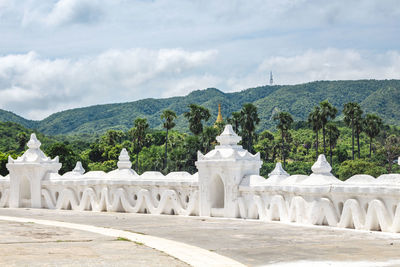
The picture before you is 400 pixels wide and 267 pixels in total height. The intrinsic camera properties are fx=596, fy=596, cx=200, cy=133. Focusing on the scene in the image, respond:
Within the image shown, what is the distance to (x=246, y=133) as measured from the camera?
244ft

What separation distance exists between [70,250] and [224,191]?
355 inches

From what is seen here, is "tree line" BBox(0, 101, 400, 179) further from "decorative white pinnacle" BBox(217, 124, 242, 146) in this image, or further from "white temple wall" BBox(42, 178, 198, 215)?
"decorative white pinnacle" BBox(217, 124, 242, 146)

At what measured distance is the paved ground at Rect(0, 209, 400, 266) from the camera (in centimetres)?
1132

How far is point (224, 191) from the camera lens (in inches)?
800

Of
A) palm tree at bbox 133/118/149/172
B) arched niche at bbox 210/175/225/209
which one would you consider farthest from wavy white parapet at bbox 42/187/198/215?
palm tree at bbox 133/118/149/172

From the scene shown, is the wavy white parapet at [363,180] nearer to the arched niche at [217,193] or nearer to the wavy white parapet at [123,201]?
the arched niche at [217,193]

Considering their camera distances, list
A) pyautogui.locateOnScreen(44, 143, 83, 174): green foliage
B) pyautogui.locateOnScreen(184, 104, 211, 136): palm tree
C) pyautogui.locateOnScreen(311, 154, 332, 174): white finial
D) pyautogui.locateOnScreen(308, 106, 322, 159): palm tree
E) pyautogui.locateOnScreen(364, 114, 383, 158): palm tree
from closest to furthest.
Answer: pyautogui.locateOnScreen(311, 154, 332, 174): white finial < pyautogui.locateOnScreen(44, 143, 83, 174): green foliage < pyautogui.locateOnScreen(184, 104, 211, 136): palm tree < pyautogui.locateOnScreen(308, 106, 322, 159): palm tree < pyautogui.locateOnScreen(364, 114, 383, 158): palm tree

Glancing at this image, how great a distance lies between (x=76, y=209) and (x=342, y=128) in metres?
88.2

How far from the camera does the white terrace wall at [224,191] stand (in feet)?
51.2

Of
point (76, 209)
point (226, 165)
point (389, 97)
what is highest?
point (389, 97)

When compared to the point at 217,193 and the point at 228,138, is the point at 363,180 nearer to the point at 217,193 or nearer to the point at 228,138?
the point at 228,138

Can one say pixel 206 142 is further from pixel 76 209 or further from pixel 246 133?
pixel 76 209

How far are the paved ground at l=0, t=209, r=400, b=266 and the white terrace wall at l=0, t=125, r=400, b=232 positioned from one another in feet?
2.12

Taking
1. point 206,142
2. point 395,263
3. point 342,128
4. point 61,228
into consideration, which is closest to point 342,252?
point 395,263
